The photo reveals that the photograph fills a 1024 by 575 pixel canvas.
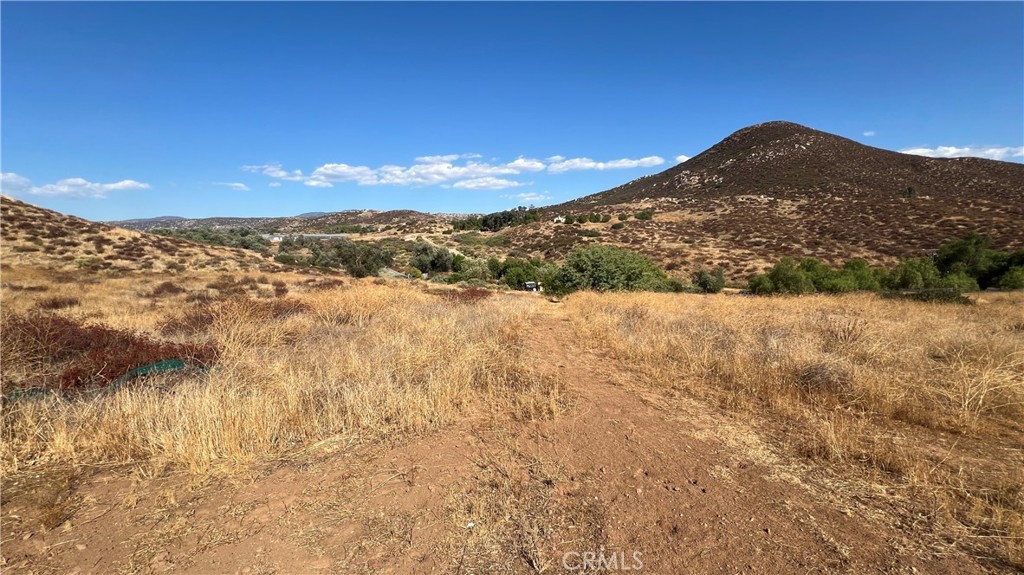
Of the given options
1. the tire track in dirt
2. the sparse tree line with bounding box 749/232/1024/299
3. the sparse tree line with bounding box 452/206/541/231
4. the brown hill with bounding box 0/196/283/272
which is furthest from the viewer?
the sparse tree line with bounding box 452/206/541/231

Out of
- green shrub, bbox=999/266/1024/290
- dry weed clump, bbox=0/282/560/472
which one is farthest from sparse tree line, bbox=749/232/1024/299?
dry weed clump, bbox=0/282/560/472

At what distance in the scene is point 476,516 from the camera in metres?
2.75

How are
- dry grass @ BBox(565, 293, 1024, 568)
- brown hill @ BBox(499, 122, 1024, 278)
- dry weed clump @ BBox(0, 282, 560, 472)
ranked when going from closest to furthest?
dry grass @ BBox(565, 293, 1024, 568) < dry weed clump @ BBox(0, 282, 560, 472) < brown hill @ BBox(499, 122, 1024, 278)

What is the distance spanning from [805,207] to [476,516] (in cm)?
6328

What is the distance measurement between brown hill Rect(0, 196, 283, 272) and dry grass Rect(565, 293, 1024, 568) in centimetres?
2867

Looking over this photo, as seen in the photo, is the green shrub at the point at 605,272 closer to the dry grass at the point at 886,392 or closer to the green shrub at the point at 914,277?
the dry grass at the point at 886,392

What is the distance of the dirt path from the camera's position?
7.68 feet

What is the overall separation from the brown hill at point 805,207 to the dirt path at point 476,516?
118ft

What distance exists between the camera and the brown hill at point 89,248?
24031 mm

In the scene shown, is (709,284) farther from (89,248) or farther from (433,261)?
(89,248)

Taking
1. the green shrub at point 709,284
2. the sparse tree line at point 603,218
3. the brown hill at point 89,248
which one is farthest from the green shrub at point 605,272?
the sparse tree line at point 603,218

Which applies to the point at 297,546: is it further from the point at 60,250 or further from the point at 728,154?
the point at 728,154

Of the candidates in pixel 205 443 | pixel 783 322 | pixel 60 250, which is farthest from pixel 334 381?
pixel 60 250

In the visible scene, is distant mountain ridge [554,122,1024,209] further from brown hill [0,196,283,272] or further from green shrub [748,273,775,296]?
brown hill [0,196,283,272]
